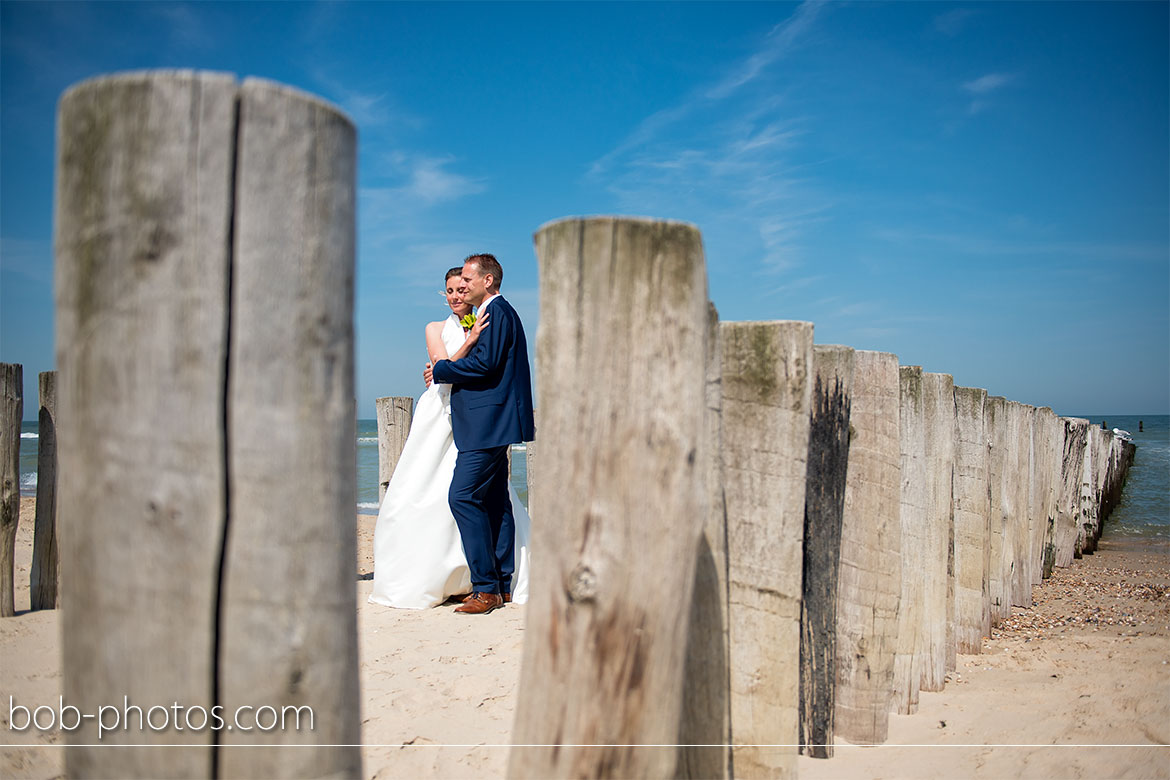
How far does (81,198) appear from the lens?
4.01 feet

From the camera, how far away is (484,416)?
526cm

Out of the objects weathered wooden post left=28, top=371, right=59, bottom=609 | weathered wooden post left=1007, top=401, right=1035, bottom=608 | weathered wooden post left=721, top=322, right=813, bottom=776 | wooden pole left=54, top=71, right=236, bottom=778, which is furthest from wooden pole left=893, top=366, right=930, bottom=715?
weathered wooden post left=28, top=371, right=59, bottom=609

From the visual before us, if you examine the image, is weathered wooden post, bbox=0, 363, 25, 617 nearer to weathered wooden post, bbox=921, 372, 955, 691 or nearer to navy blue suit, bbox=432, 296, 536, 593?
navy blue suit, bbox=432, 296, 536, 593

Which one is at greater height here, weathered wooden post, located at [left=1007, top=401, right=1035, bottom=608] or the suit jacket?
the suit jacket

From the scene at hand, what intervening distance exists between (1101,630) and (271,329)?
7.19 meters

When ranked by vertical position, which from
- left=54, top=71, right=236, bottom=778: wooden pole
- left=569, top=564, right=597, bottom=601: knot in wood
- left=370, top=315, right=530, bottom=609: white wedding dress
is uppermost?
left=54, top=71, right=236, bottom=778: wooden pole

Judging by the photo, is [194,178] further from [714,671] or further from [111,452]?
[714,671]

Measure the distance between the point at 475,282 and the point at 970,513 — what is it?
12.3 feet

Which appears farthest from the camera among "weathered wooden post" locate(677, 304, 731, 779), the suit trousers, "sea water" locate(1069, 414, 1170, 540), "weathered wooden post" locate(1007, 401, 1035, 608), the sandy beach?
"sea water" locate(1069, 414, 1170, 540)

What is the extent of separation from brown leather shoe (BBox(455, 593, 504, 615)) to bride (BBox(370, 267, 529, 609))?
0.89ft

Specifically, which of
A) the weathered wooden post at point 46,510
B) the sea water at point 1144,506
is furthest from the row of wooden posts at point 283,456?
the sea water at point 1144,506

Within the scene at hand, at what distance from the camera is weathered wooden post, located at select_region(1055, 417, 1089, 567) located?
979cm

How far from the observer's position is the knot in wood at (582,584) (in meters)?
1.45

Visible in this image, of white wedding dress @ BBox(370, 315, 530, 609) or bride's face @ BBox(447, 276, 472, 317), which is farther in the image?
bride's face @ BBox(447, 276, 472, 317)
